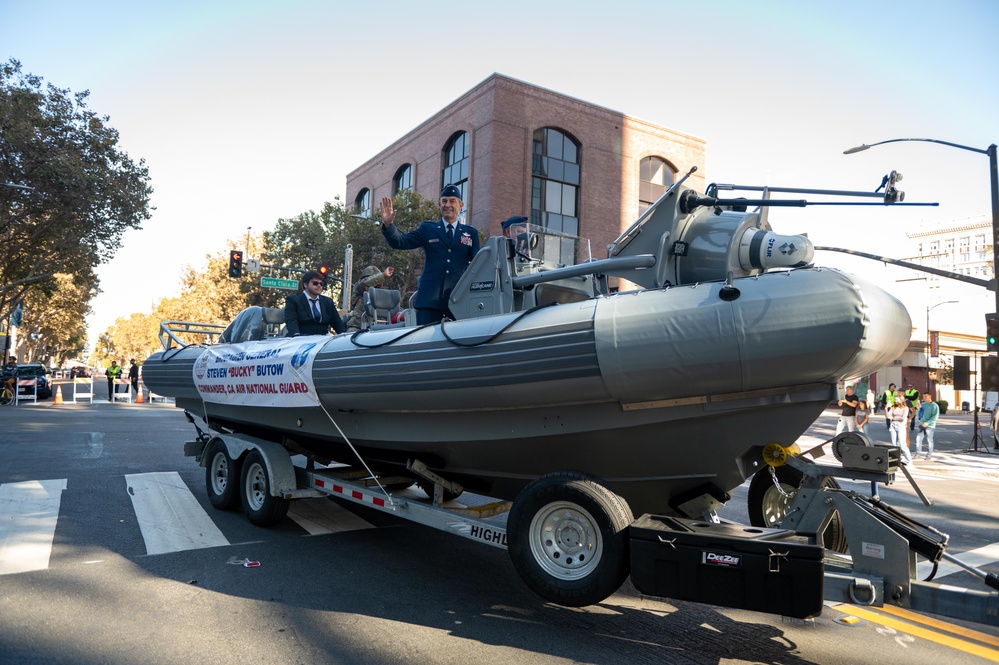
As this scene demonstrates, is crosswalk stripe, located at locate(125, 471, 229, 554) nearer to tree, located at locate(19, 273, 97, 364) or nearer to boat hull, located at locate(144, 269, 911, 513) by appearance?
boat hull, located at locate(144, 269, 911, 513)

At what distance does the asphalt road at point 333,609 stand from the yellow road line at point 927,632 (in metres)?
0.02

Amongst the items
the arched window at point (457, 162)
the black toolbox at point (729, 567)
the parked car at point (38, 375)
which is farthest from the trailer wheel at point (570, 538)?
the arched window at point (457, 162)

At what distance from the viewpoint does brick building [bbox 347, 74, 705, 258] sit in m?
37.5

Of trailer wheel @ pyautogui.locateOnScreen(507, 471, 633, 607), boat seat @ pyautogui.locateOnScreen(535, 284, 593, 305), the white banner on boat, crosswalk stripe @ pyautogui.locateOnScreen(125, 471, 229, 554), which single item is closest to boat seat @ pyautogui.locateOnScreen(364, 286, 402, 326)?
the white banner on boat

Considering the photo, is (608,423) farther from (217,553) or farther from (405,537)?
(217,553)

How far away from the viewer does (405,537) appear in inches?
251

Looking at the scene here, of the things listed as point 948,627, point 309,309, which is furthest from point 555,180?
point 948,627

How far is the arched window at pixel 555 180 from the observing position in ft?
129

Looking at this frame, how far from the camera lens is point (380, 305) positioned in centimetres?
690

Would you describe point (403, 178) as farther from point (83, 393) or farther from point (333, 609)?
point (333, 609)

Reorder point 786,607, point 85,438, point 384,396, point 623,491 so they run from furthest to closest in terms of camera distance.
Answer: point 85,438
point 384,396
point 623,491
point 786,607

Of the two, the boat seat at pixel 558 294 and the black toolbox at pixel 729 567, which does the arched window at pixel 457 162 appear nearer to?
the boat seat at pixel 558 294

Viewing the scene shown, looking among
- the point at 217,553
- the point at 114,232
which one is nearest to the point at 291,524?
the point at 217,553

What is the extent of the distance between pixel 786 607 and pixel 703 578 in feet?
1.32
